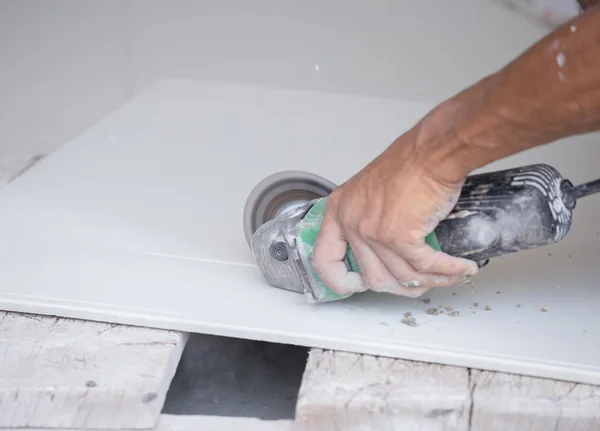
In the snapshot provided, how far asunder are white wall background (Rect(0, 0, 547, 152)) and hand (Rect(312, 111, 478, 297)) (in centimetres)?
237

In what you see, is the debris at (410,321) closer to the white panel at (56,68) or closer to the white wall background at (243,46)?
the white wall background at (243,46)

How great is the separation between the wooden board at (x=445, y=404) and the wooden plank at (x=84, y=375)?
32 cm

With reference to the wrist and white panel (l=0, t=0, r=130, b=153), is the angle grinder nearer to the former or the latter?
the wrist

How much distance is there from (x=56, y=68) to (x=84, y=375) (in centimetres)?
291

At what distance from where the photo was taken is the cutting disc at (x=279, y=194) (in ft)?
6.82

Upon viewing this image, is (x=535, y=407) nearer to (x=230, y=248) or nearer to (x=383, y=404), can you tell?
(x=383, y=404)

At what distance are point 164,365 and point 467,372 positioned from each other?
63cm

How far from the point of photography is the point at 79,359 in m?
1.63

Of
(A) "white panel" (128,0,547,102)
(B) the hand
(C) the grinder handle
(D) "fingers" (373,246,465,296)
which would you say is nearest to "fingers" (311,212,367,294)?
(B) the hand

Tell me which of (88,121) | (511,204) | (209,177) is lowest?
(88,121)

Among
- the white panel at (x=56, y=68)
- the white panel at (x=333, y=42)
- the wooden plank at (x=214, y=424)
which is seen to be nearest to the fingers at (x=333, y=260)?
the wooden plank at (x=214, y=424)

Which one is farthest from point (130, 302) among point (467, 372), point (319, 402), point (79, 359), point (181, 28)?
point (181, 28)

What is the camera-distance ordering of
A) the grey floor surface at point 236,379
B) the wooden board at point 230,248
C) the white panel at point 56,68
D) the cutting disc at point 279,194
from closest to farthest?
the wooden board at point 230,248, the grey floor surface at point 236,379, the cutting disc at point 279,194, the white panel at point 56,68

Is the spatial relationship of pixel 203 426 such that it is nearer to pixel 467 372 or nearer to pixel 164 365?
pixel 164 365
